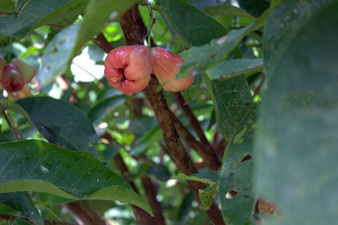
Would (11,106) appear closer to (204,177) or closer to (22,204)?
(22,204)

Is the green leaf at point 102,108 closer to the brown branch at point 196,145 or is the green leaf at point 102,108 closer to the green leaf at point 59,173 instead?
the brown branch at point 196,145

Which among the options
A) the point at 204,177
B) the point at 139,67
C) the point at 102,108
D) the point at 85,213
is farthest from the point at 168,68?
the point at 102,108

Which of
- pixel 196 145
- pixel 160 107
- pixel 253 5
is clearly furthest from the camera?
pixel 196 145

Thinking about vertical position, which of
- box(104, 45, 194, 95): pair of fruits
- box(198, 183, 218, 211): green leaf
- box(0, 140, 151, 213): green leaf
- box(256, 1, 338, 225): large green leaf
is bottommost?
box(198, 183, 218, 211): green leaf

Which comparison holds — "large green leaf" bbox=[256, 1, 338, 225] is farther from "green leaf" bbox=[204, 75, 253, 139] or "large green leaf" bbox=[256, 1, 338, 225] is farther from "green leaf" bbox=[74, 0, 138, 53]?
"green leaf" bbox=[204, 75, 253, 139]

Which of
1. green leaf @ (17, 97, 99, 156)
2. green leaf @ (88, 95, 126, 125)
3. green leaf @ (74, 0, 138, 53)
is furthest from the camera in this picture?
green leaf @ (88, 95, 126, 125)

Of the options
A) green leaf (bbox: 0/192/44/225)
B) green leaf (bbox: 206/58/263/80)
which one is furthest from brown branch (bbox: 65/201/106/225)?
green leaf (bbox: 206/58/263/80)

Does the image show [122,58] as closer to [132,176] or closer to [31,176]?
[31,176]
